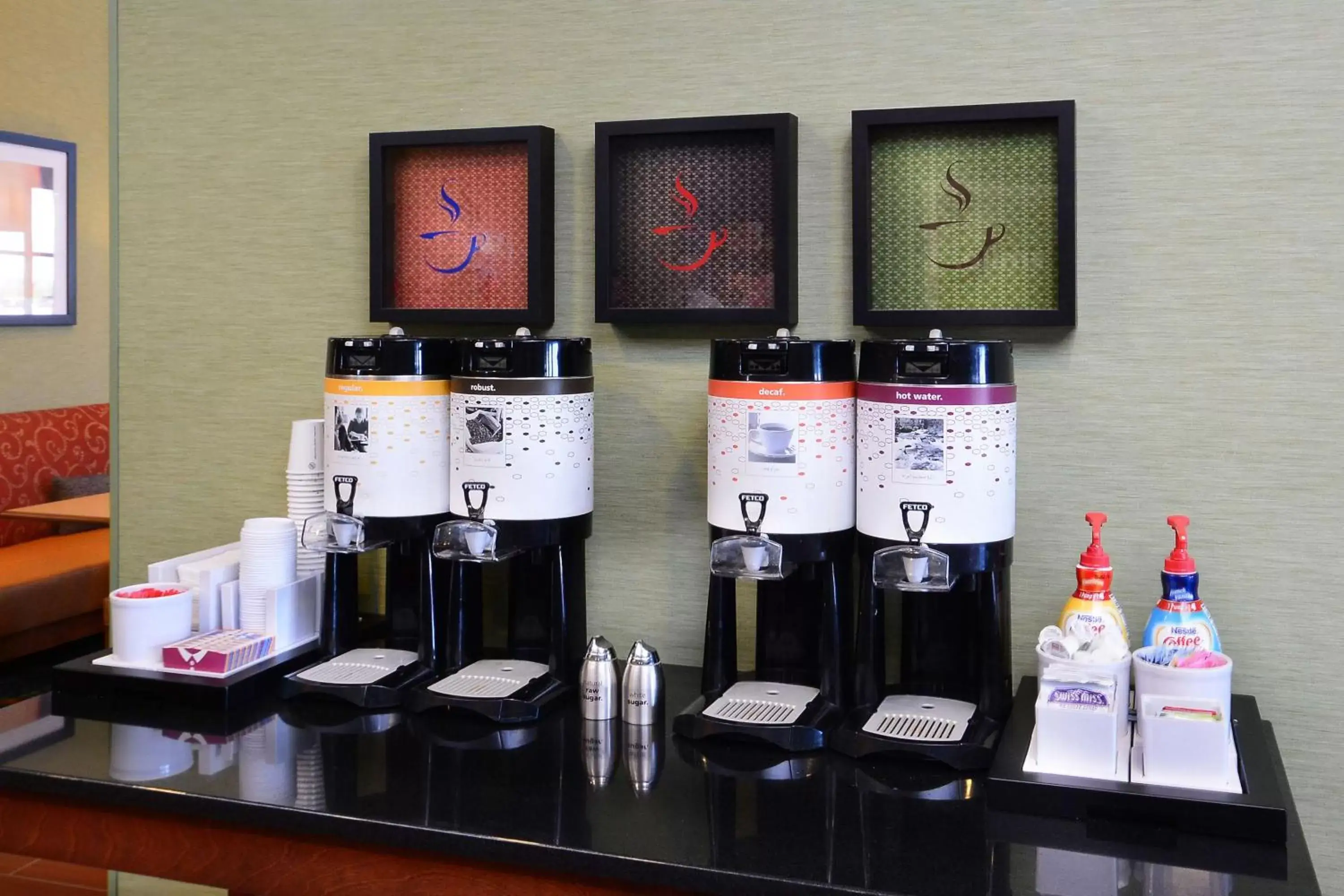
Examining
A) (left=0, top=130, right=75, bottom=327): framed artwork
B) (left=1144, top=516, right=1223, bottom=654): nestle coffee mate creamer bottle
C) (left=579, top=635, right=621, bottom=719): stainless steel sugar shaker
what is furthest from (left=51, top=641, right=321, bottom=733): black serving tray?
(left=0, top=130, right=75, bottom=327): framed artwork

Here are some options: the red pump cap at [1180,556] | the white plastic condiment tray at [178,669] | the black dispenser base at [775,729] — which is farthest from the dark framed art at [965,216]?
the white plastic condiment tray at [178,669]

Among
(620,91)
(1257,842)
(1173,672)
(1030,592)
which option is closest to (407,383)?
(620,91)

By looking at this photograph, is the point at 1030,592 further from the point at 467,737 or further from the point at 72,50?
the point at 72,50

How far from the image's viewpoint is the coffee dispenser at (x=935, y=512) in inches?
50.0

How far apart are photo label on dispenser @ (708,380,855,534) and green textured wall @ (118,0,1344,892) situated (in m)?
0.26

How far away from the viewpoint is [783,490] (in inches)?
52.9

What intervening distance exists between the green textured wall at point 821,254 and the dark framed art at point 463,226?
2.0 inches

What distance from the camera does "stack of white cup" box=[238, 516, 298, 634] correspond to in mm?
1568

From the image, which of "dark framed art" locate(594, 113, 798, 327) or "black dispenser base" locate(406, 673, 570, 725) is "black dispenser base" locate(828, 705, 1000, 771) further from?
"dark framed art" locate(594, 113, 798, 327)

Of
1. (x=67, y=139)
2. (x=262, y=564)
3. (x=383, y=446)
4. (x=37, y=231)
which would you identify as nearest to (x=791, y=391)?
(x=383, y=446)

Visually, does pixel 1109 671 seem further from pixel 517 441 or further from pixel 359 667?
pixel 359 667

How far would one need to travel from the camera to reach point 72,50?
5320 millimetres

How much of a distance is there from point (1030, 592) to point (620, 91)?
856mm

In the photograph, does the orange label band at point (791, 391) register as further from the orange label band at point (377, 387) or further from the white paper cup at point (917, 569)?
the orange label band at point (377, 387)
